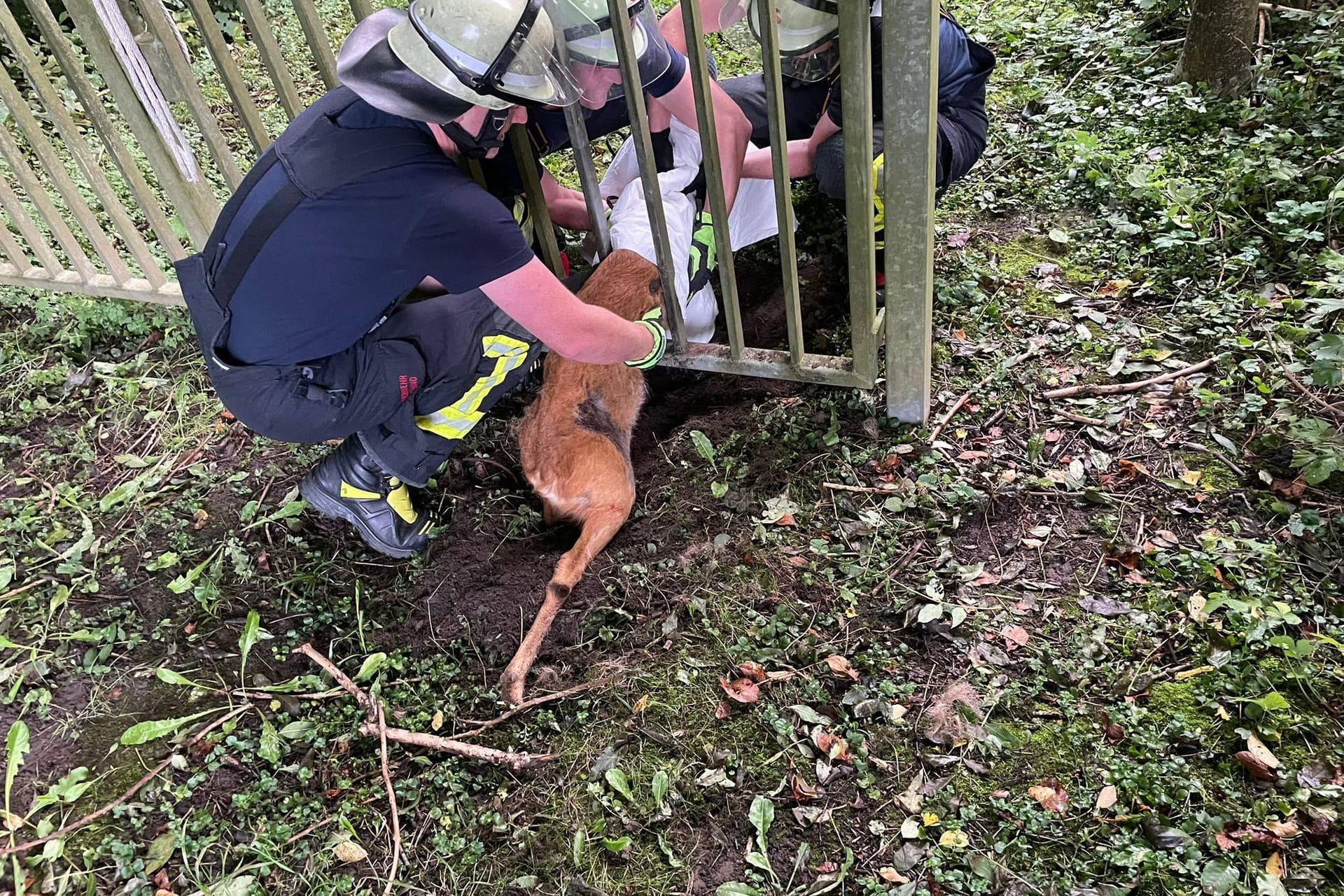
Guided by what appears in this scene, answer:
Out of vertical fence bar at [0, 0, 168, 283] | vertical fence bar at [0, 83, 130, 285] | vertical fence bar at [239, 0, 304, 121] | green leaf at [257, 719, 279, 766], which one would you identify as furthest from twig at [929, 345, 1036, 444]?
vertical fence bar at [0, 83, 130, 285]

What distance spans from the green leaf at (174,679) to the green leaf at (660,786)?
5.22 ft

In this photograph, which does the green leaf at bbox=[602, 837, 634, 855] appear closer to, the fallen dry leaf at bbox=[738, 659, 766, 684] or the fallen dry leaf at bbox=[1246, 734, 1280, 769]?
the fallen dry leaf at bbox=[738, 659, 766, 684]

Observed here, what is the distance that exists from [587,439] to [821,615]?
1.06 metres

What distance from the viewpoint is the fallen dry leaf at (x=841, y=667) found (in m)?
2.58

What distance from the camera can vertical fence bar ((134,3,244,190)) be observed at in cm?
309

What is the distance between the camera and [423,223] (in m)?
2.34

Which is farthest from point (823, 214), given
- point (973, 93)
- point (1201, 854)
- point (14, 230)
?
point (14, 230)

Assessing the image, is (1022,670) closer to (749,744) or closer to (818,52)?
(749,744)

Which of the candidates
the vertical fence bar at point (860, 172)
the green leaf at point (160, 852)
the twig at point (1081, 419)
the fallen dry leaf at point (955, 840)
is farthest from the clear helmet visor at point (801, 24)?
the green leaf at point (160, 852)

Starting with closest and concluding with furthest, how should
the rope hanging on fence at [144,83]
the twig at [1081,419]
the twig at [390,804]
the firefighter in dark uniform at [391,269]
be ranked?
the firefighter in dark uniform at [391,269]
the twig at [390,804]
the rope hanging on fence at [144,83]
the twig at [1081,419]

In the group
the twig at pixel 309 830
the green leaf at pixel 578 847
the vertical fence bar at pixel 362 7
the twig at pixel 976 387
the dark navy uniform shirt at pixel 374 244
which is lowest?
the green leaf at pixel 578 847

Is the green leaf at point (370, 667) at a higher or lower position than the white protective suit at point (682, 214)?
lower

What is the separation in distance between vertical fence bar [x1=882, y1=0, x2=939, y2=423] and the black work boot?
1884mm

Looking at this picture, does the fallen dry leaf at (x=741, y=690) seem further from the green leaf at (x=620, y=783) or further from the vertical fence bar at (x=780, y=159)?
the vertical fence bar at (x=780, y=159)
